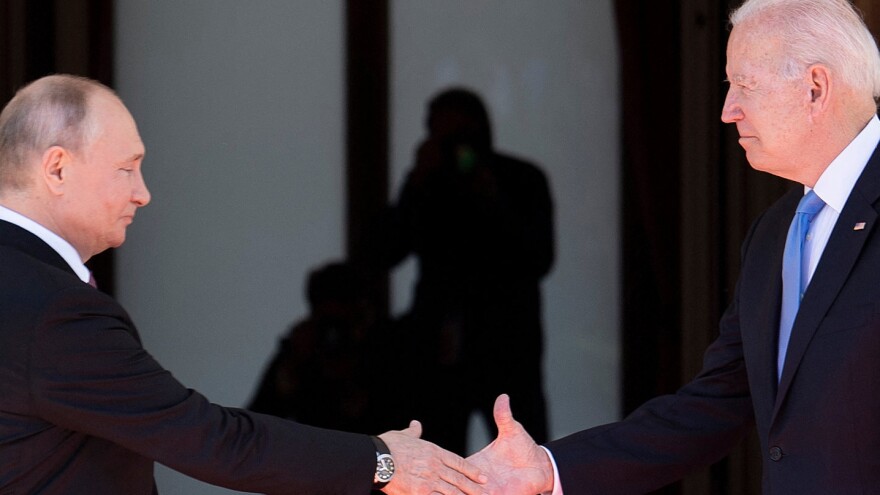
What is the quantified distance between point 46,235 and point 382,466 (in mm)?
861

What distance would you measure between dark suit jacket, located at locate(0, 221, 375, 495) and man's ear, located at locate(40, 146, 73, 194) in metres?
0.11

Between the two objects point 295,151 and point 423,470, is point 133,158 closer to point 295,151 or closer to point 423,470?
point 423,470

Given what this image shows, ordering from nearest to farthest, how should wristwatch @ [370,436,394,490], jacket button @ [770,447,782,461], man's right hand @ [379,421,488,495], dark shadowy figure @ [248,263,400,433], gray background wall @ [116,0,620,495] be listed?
jacket button @ [770,447,782,461] → wristwatch @ [370,436,394,490] → man's right hand @ [379,421,488,495] → gray background wall @ [116,0,620,495] → dark shadowy figure @ [248,263,400,433]

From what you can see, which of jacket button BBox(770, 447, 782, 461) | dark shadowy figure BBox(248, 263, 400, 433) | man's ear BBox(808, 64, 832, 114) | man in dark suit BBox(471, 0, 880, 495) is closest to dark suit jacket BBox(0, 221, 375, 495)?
man in dark suit BBox(471, 0, 880, 495)

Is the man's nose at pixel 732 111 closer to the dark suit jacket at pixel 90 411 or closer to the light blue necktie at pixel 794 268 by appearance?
the light blue necktie at pixel 794 268

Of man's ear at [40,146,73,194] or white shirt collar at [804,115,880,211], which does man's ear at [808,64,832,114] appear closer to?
white shirt collar at [804,115,880,211]

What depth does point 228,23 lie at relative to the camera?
4.56 m

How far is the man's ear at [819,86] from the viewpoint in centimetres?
260

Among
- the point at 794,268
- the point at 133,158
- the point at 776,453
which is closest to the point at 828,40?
the point at 794,268

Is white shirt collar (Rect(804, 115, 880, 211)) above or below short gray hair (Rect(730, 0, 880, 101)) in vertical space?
below

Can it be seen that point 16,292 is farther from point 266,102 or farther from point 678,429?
point 266,102

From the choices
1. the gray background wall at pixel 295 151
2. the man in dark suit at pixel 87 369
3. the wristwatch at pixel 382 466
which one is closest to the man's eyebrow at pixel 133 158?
the man in dark suit at pixel 87 369

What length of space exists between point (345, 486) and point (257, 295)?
210 centimetres

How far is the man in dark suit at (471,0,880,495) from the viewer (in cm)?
243
